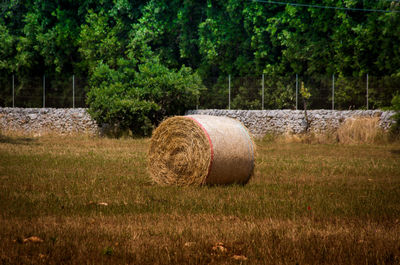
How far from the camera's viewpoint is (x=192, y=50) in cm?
3519

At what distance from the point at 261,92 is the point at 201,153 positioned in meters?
17.1

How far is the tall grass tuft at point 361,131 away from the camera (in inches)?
904

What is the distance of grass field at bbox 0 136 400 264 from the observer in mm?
5840

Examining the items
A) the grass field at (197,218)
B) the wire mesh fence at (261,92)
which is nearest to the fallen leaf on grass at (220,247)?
the grass field at (197,218)

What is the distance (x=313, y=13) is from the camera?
2867 cm

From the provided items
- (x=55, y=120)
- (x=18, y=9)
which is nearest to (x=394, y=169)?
(x=55, y=120)

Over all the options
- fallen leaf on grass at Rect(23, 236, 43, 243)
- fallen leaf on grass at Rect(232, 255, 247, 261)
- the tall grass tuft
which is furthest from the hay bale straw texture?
the tall grass tuft

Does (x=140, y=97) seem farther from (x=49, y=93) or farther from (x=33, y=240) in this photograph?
(x=33, y=240)

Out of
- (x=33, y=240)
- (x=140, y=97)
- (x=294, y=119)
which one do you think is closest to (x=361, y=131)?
(x=294, y=119)

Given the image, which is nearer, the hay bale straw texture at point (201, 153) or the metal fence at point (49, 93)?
the hay bale straw texture at point (201, 153)

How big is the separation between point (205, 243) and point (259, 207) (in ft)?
7.66

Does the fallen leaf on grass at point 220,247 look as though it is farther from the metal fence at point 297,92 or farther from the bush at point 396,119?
the metal fence at point 297,92

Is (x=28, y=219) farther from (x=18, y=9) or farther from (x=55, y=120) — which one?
(x=18, y=9)

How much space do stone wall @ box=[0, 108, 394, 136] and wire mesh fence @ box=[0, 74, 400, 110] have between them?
65 centimetres
